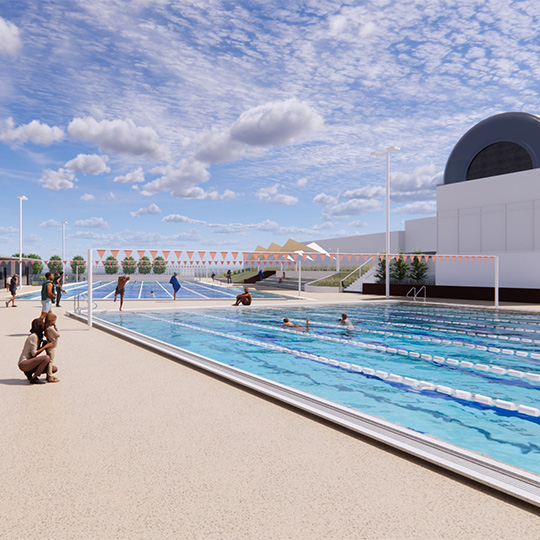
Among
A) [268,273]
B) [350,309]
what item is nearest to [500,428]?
[350,309]

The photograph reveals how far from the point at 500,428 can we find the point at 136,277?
5900 centimetres

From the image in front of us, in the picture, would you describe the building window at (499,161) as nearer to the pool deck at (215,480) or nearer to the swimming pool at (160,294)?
the swimming pool at (160,294)

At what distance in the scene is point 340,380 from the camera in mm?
8875

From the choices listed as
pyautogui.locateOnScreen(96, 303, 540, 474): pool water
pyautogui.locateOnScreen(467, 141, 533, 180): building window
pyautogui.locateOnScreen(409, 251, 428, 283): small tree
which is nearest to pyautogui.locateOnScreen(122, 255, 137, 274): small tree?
pyautogui.locateOnScreen(409, 251, 428, 283): small tree

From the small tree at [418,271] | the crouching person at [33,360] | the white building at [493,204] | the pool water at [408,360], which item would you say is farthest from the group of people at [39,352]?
the small tree at [418,271]

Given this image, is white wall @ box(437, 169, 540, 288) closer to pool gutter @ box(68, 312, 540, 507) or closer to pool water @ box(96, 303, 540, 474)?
pool water @ box(96, 303, 540, 474)

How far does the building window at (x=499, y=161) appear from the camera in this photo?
2753cm

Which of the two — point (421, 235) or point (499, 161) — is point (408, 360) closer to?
point (499, 161)

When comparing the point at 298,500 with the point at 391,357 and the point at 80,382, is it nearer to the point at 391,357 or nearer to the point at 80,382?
the point at 80,382

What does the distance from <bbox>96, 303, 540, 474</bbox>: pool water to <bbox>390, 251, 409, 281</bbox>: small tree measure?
12412 millimetres

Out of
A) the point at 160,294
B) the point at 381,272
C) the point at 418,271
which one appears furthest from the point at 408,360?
the point at 160,294

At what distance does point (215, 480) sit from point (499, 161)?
3036 centimetres

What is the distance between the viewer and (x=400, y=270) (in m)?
33.1

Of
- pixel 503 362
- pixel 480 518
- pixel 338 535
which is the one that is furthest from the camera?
pixel 503 362
